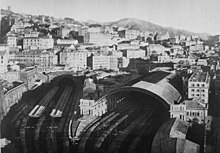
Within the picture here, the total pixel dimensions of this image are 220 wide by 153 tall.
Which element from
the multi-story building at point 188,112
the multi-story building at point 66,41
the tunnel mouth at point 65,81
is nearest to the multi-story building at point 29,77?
the tunnel mouth at point 65,81

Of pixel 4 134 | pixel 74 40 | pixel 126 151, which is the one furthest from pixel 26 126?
pixel 74 40

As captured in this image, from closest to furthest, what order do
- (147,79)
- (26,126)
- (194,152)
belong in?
(194,152)
(26,126)
(147,79)

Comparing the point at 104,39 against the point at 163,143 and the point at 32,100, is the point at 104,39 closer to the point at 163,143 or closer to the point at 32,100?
the point at 32,100

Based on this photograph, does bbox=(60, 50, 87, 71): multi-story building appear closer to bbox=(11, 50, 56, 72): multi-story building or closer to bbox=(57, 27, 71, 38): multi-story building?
bbox=(11, 50, 56, 72): multi-story building

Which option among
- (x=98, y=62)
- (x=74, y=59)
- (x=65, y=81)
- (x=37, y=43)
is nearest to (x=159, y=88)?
(x=65, y=81)

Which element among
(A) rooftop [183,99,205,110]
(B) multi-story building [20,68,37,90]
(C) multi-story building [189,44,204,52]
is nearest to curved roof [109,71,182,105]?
(A) rooftop [183,99,205,110]

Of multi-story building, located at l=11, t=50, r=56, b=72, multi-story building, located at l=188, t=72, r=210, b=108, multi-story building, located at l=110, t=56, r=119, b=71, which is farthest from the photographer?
multi-story building, located at l=110, t=56, r=119, b=71

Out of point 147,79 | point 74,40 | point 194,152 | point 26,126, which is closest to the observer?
point 194,152
